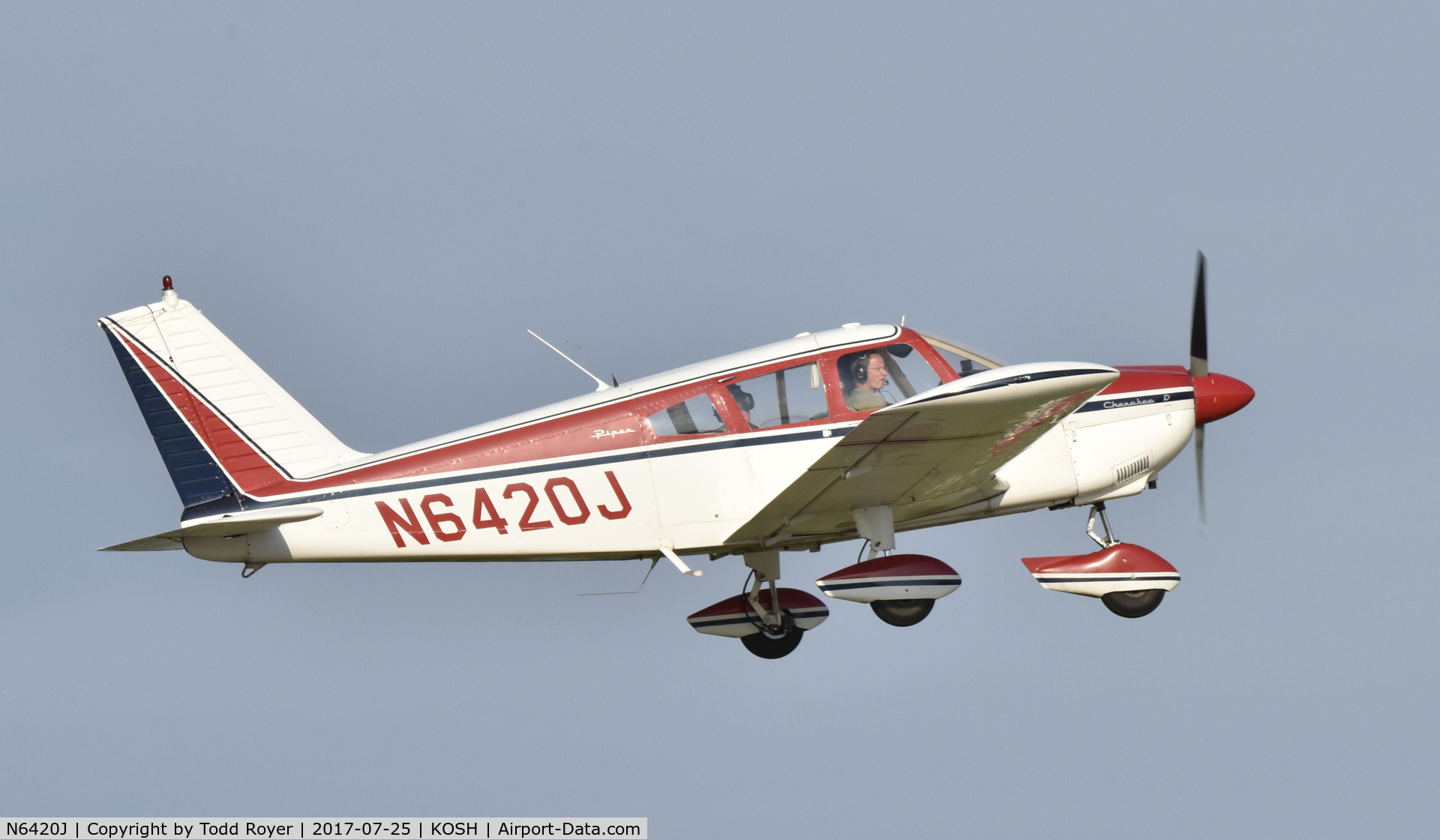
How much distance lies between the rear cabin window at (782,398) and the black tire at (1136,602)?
9.51ft

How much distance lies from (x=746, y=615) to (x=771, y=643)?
333mm

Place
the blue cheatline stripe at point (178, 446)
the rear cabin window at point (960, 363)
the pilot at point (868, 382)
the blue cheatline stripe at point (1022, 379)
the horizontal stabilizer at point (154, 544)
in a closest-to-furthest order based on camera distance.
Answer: the blue cheatline stripe at point (1022, 379) → the horizontal stabilizer at point (154, 544) → the pilot at point (868, 382) → the blue cheatline stripe at point (178, 446) → the rear cabin window at point (960, 363)

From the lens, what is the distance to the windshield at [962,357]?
12516 millimetres

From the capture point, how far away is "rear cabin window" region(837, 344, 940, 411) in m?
12.1

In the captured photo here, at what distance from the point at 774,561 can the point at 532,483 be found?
2525mm

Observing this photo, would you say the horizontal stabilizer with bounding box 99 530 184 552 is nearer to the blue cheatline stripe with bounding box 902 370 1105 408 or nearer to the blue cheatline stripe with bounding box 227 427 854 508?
the blue cheatline stripe with bounding box 227 427 854 508

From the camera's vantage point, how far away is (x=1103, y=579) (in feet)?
41.6

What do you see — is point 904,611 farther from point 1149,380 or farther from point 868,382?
point 1149,380

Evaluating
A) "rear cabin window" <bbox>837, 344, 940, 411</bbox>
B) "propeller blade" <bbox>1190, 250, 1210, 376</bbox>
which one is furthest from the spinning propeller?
"rear cabin window" <bbox>837, 344, 940, 411</bbox>

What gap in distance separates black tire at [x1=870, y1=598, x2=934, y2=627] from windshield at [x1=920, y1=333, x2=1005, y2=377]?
1.84 meters

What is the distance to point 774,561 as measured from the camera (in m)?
13.5

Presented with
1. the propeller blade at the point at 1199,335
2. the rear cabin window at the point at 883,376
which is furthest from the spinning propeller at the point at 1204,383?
the rear cabin window at the point at 883,376

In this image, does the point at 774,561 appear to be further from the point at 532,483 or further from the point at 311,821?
the point at 311,821

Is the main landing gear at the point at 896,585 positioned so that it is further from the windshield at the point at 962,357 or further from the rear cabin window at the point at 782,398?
the windshield at the point at 962,357
